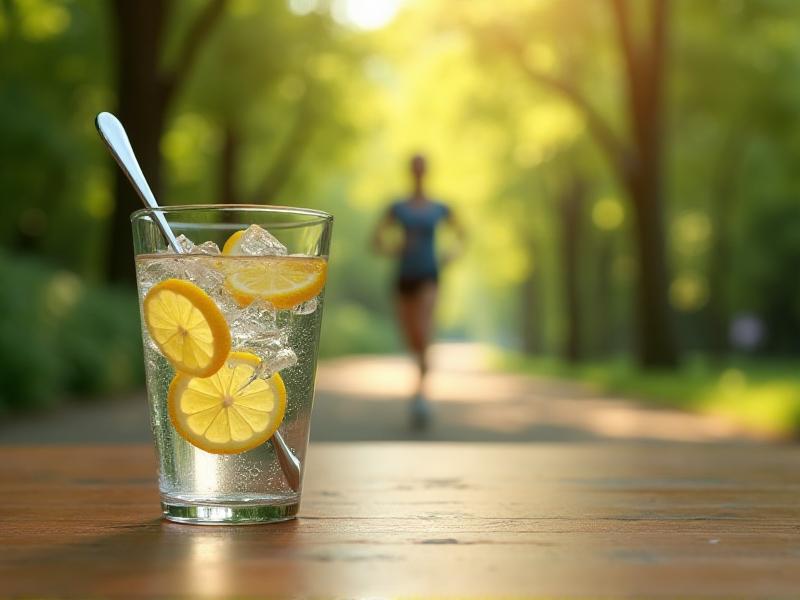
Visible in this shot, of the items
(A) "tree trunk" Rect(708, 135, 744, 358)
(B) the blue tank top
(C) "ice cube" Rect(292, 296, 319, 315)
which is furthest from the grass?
(C) "ice cube" Rect(292, 296, 319, 315)

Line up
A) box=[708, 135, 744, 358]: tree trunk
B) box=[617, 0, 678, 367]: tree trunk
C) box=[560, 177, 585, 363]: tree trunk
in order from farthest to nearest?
box=[560, 177, 585, 363]: tree trunk
box=[708, 135, 744, 358]: tree trunk
box=[617, 0, 678, 367]: tree trunk

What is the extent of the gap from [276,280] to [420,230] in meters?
8.69

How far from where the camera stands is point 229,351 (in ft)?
5.14

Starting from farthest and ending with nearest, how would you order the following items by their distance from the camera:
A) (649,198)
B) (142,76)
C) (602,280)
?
(602,280)
(649,198)
(142,76)

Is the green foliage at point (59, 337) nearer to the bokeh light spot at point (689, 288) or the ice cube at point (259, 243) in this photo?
the ice cube at point (259, 243)

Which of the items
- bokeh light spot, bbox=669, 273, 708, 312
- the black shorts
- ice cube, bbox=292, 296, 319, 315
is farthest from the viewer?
bokeh light spot, bbox=669, 273, 708, 312

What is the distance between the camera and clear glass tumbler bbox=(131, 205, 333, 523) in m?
1.56

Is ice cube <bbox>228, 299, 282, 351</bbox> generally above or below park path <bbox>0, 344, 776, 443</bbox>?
above

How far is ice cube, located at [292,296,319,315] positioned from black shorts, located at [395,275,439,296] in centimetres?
872

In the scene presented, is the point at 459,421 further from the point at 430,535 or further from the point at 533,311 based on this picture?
the point at 533,311

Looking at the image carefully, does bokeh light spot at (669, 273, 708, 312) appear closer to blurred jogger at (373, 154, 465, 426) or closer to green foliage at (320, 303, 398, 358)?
green foliage at (320, 303, 398, 358)

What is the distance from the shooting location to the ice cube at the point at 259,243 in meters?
1.62

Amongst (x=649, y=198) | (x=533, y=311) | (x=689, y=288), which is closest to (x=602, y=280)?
(x=533, y=311)

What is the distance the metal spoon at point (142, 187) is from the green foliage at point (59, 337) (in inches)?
407
